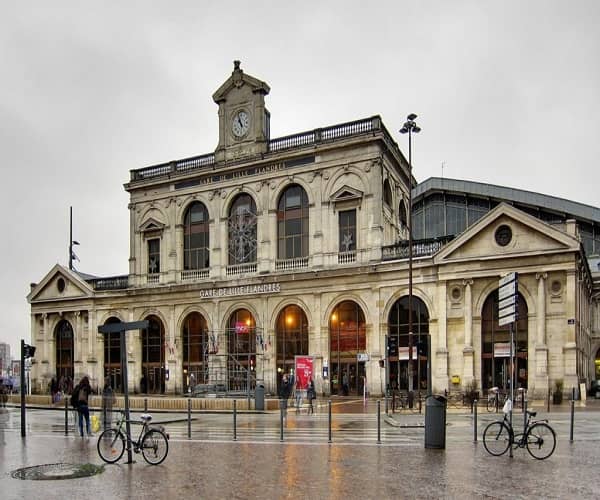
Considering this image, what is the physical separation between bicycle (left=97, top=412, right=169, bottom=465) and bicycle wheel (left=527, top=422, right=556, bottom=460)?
8144 mm

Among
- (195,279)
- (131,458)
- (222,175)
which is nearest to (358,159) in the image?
(222,175)

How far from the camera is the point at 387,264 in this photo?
43.5 metres

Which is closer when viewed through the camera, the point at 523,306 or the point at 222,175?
the point at 523,306

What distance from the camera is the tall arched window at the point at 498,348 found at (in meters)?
39.2

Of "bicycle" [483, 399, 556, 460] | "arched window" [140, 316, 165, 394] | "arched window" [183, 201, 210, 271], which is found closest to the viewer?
"bicycle" [483, 399, 556, 460]

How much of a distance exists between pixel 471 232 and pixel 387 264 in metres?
5.95

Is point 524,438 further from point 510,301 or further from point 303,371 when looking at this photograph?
point 303,371

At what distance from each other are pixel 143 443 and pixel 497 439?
8016mm

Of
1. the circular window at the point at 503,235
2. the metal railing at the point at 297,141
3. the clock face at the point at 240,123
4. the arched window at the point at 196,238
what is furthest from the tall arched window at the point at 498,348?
the clock face at the point at 240,123

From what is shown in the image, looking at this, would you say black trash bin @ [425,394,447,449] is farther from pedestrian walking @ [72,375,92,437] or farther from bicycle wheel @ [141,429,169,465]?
pedestrian walking @ [72,375,92,437]

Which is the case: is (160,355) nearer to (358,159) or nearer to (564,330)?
(358,159)

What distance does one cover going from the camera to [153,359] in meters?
53.7

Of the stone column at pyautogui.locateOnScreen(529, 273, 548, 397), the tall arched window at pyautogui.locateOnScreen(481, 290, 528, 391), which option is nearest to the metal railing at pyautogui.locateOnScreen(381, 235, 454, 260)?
the tall arched window at pyautogui.locateOnScreen(481, 290, 528, 391)

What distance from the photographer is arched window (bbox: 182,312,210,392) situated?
5075 cm
